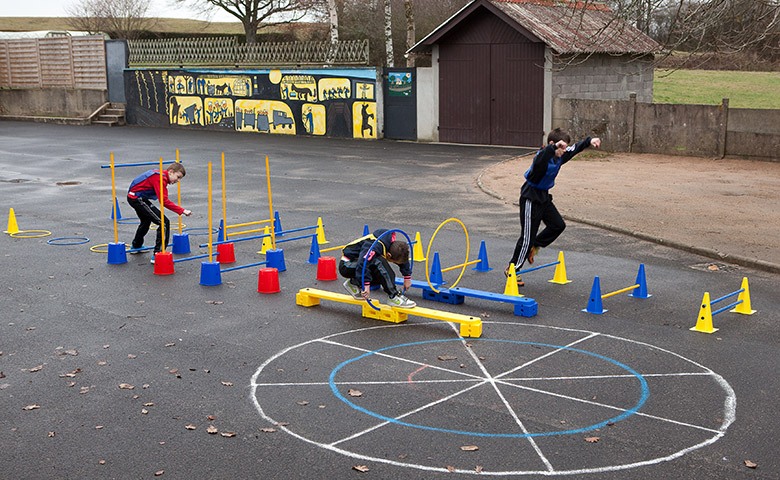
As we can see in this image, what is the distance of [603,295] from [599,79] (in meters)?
21.0

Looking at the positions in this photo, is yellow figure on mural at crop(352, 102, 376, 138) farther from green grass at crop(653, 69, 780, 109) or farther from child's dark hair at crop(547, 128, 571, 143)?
child's dark hair at crop(547, 128, 571, 143)

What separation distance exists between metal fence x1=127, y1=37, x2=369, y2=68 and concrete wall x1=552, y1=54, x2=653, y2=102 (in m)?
7.49

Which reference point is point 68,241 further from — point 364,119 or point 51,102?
point 51,102

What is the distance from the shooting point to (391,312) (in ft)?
32.4

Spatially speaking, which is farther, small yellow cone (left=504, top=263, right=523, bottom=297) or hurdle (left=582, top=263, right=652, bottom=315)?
small yellow cone (left=504, top=263, right=523, bottom=297)

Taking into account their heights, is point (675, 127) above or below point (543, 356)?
above

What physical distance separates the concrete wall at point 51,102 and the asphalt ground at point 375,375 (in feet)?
97.0

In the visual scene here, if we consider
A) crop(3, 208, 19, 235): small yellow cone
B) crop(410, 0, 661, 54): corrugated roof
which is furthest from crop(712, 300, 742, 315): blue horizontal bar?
crop(410, 0, 661, 54): corrugated roof

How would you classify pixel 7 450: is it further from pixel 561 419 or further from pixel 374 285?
pixel 374 285

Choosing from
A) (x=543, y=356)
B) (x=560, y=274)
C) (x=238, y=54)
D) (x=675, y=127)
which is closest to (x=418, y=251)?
(x=560, y=274)

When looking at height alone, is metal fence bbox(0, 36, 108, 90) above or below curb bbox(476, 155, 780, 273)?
above

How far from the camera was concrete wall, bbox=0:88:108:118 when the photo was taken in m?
42.2

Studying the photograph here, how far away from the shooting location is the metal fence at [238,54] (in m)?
32.9

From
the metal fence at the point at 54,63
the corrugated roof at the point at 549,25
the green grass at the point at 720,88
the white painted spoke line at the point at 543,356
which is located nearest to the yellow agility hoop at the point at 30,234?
the white painted spoke line at the point at 543,356
